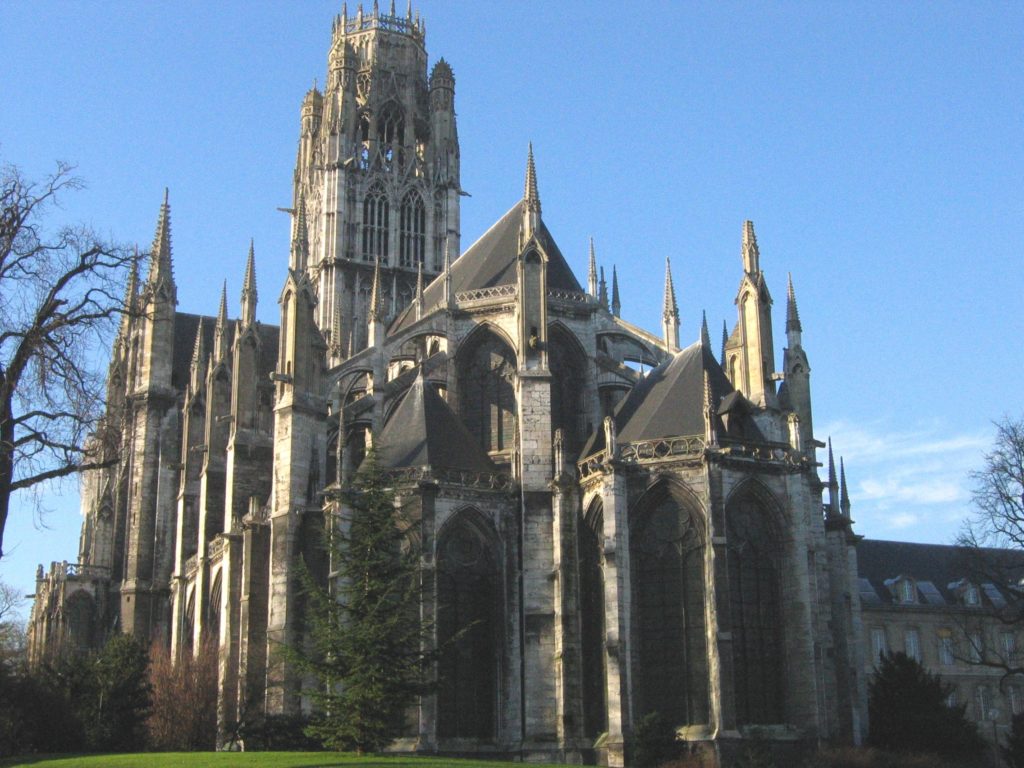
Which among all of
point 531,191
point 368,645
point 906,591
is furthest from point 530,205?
point 906,591

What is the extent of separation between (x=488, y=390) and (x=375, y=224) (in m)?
24.0

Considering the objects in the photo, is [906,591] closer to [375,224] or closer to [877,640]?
[877,640]

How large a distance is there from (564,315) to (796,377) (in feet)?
24.9

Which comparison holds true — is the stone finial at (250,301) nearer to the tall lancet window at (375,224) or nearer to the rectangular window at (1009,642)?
the tall lancet window at (375,224)

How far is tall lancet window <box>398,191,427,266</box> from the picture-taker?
212 feet

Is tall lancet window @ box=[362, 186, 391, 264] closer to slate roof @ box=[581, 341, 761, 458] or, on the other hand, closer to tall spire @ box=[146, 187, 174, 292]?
tall spire @ box=[146, 187, 174, 292]

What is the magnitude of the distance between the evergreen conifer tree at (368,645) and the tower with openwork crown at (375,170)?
30989 mm

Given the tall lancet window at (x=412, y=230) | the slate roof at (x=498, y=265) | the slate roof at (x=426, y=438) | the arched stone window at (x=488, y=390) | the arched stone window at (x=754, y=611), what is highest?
the tall lancet window at (x=412, y=230)

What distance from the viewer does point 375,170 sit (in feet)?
215

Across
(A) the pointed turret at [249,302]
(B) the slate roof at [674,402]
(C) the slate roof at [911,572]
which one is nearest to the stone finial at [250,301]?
(A) the pointed turret at [249,302]

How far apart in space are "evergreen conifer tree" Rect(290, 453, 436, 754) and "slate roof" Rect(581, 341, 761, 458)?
29.6ft

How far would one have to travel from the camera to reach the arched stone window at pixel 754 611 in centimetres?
3444

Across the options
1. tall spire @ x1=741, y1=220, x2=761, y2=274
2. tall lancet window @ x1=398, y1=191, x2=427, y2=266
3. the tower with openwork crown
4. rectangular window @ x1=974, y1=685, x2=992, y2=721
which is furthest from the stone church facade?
rectangular window @ x1=974, y1=685, x2=992, y2=721

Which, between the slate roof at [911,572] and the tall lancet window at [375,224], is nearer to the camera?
the slate roof at [911,572]
